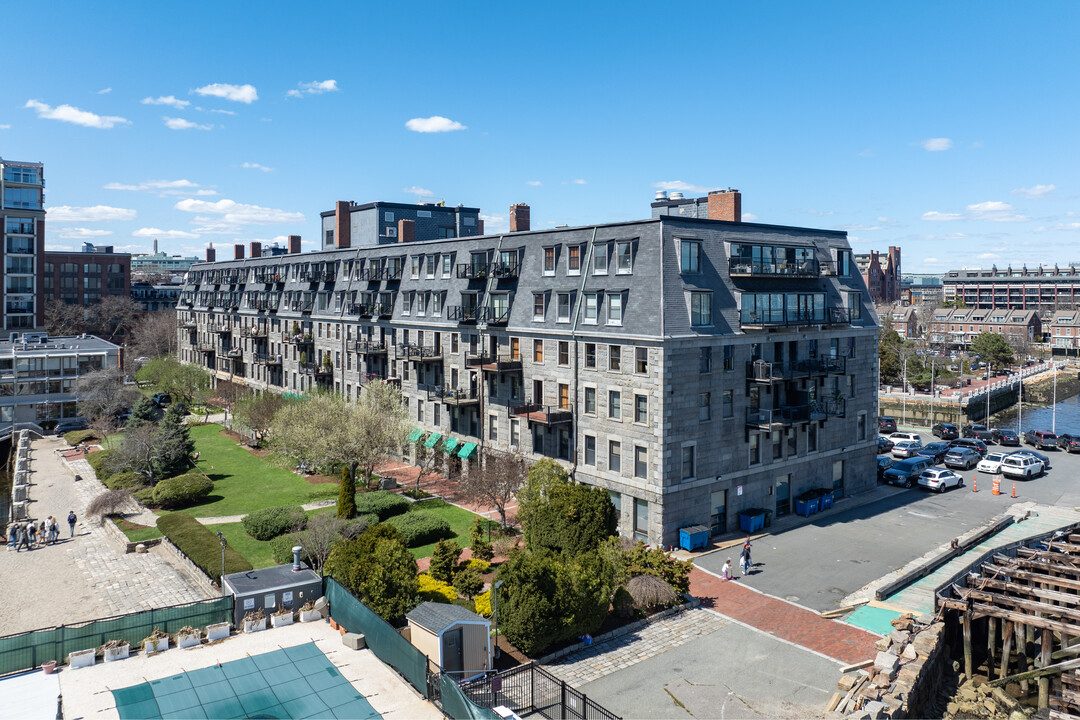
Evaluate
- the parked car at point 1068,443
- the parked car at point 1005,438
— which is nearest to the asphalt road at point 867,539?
the parked car at point 1068,443

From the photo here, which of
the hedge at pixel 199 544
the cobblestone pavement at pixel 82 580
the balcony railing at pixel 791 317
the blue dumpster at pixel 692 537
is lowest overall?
the cobblestone pavement at pixel 82 580

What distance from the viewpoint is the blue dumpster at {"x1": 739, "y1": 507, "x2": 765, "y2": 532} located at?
3934 cm

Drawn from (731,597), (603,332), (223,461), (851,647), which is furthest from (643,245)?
(223,461)

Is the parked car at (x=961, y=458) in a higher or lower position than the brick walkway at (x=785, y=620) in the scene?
higher

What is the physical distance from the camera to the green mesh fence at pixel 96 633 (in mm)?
21109

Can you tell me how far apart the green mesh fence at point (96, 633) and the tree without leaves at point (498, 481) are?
53.4 ft

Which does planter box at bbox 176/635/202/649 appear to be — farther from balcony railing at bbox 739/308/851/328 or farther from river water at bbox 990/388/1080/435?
river water at bbox 990/388/1080/435

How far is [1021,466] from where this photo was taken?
5391 cm

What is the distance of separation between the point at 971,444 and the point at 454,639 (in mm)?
57238

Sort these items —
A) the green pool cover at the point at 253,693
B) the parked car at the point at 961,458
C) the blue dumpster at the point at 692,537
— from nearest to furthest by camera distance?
the green pool cover at the point at 253,693
the blue dumpster at the point at 692,537
the parked car at the point at 961,458

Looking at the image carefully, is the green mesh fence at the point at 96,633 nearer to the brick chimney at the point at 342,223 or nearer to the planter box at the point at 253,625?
the planter box at the point at 253,625

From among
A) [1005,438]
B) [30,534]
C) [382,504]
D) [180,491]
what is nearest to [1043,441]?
[1005,438]

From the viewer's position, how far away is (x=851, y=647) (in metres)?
26.5

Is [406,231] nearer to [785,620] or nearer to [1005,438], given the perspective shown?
[785,620]
